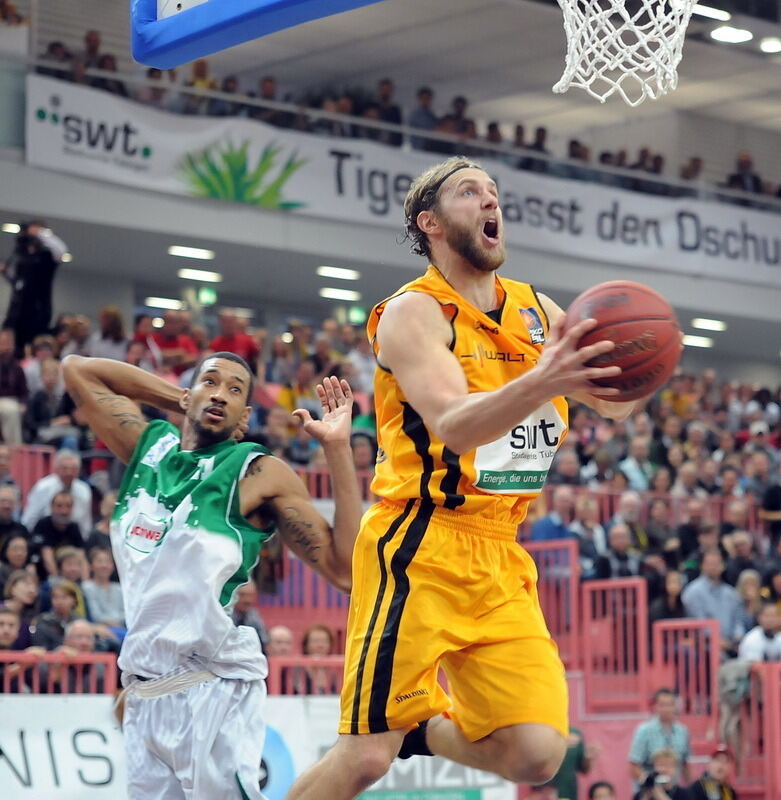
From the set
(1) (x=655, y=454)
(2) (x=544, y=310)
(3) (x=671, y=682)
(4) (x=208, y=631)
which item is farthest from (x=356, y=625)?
(1) (x=655, y=454)

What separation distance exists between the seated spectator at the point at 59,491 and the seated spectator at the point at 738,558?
6.75 m

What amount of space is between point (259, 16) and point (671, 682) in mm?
9633

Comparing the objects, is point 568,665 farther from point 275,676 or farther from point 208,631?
point 208,631

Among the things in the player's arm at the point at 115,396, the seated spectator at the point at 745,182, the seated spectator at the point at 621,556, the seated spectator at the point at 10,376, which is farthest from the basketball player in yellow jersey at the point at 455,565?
the seated spectator at the point at 745,182

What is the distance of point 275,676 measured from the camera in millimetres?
10844

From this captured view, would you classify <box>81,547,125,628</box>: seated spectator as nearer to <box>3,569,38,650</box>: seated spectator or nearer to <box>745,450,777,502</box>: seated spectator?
<box>3,569,38,650</box>: seated spectator

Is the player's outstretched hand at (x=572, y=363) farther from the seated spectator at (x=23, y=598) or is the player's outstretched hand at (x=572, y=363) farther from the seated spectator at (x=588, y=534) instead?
the seated spectator at (x=588, y=534)

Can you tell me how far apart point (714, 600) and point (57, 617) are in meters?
7.00

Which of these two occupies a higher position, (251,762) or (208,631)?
(208,631)

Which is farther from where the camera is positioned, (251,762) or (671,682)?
(671,682)

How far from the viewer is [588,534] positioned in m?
15.2

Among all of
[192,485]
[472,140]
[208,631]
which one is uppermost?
[472,140]

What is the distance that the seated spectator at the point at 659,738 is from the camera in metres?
12.8

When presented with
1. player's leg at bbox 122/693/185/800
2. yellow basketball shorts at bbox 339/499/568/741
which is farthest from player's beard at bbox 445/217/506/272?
player's leg at bbox 122/693/185/800
